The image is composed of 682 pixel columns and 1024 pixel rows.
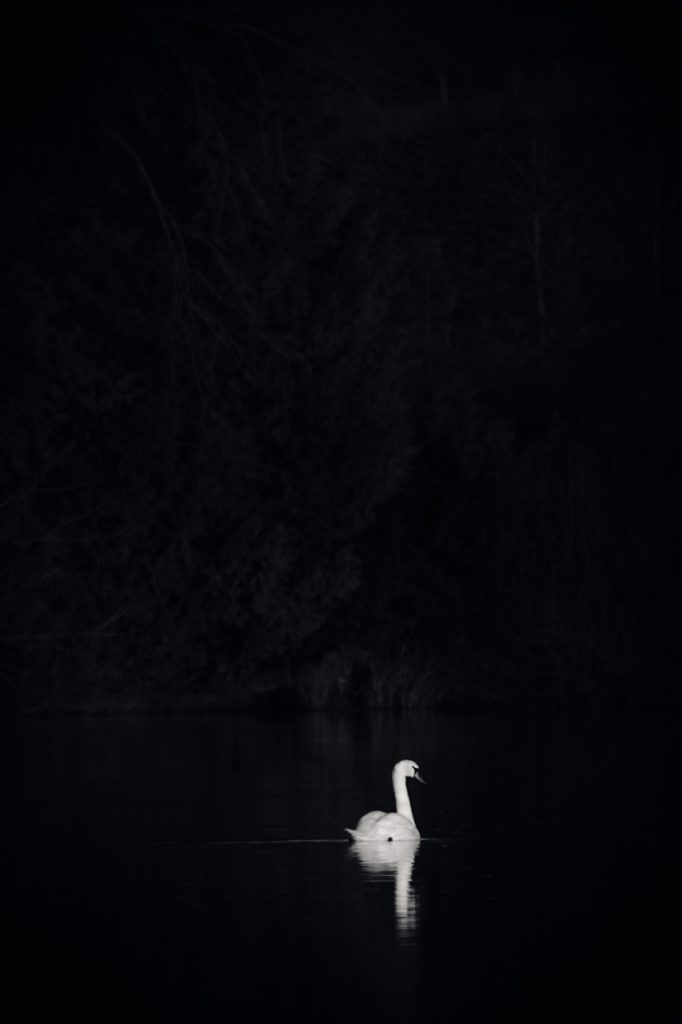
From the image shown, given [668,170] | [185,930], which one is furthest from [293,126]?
[668,170]

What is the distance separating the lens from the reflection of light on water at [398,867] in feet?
43.5

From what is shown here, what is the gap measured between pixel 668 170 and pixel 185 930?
4362cm

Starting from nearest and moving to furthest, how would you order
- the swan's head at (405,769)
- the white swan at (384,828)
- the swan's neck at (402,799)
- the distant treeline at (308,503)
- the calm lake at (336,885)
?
1. the calm lake at (336,885)
2. the white swan at (384,828)
3. the swan's neck at (402,799)
4. the swan's head at (405,769)
5. the distant treeline at (308,503)

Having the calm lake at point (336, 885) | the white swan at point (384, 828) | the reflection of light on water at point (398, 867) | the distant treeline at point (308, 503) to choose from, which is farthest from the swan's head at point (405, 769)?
the distant treeline at point (308, 503)

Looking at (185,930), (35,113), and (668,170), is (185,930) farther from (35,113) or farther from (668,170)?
(668,170)

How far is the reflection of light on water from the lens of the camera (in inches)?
522

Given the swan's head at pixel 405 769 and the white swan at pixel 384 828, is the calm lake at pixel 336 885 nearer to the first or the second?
the white swan at pixel 384 828

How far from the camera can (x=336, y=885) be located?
14.9 meters

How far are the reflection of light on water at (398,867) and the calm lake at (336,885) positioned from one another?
0.10ft

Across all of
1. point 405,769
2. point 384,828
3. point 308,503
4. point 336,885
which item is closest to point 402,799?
point 405,769

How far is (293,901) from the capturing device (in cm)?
1406

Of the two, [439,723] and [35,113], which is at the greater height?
[35,113]

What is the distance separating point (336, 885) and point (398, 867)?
122cm

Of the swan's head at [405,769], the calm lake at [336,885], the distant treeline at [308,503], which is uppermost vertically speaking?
the distant treeline at [308,503]
